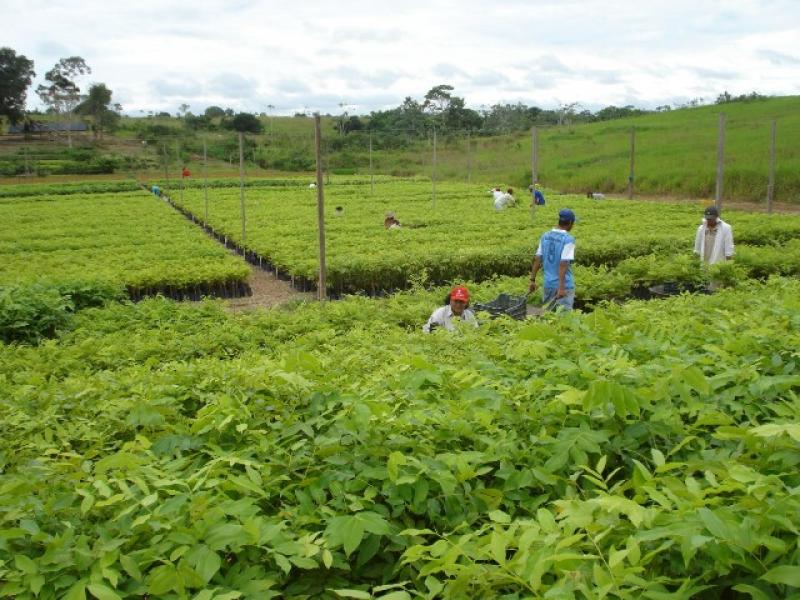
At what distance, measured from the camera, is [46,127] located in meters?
77.8

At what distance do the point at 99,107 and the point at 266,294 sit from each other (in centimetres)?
6913

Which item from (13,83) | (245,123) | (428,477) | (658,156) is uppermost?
(13,83)

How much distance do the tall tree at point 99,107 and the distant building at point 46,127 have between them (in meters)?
1.76

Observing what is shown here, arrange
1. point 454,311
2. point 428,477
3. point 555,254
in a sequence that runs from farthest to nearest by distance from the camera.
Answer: point 555,254 < point 454,311 < point 428,477

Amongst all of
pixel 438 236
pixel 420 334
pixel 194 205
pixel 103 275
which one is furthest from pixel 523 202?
pixel 420 334

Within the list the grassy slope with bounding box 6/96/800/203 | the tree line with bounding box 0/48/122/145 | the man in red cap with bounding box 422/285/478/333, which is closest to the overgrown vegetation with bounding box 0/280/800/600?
the man in red cap with bounding box 422/285/478/333

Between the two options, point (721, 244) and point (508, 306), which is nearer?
point (508, 306)

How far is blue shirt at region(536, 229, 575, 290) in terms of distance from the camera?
27.3 feet

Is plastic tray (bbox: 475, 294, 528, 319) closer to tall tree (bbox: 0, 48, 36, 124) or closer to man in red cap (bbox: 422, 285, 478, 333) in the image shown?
man in red cap (bbox: 422, 285, 478, 333)

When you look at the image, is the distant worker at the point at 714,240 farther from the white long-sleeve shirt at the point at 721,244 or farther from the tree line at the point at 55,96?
the tree line at the point at 55,96

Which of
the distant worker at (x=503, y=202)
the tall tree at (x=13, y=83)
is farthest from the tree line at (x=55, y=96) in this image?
the distant worker at (x=503, y=202)

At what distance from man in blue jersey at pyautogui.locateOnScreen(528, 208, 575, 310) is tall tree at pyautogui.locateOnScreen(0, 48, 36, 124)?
7426 cm

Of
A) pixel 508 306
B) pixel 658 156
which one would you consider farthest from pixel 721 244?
pixel 658 156

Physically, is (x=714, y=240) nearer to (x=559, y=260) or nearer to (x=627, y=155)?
(x=559, y=260)
